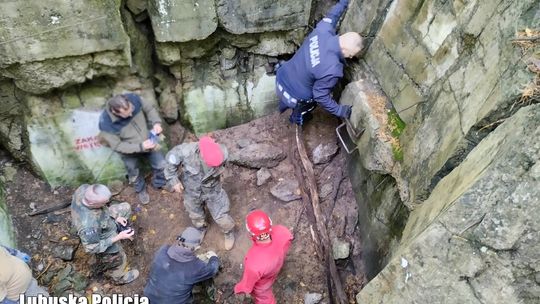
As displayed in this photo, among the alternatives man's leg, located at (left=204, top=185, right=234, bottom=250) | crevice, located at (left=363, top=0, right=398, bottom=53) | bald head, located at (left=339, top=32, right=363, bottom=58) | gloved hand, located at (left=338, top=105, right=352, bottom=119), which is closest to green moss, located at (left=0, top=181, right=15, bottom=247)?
man's leg, located at (left=204, top=185, right=234, bottom=250)

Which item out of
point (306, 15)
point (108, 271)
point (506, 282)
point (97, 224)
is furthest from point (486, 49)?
point (108, 271)

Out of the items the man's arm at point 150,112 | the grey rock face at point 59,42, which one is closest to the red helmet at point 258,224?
the man's arm at point 150,112

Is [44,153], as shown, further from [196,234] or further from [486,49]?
[486,49]

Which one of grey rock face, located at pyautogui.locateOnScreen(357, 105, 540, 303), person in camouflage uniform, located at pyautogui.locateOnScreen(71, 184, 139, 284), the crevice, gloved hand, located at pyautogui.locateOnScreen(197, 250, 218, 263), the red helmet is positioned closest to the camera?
grey rock face, located at pyautogui.locateOnScreen(357, 105, 540, 303)

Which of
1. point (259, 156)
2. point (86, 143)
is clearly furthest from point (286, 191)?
point (86, 143)

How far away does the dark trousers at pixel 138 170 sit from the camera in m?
6.01

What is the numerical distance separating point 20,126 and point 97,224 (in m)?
2.20

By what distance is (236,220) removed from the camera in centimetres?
587

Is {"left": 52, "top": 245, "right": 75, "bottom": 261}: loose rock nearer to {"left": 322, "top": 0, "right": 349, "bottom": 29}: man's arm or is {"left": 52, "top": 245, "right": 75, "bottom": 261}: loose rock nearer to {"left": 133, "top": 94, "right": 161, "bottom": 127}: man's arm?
{"left": 133, "top": 94, "right": 161, "bottom": 127}: man's arm

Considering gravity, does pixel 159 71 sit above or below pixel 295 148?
above

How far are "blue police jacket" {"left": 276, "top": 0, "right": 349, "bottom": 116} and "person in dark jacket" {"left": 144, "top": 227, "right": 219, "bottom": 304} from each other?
6.84ft

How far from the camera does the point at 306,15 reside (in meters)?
5.84

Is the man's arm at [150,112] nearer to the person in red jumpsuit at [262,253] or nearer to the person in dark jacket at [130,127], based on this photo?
the person in dark jacket at [130,127]

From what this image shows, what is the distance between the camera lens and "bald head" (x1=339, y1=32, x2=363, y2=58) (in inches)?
196
